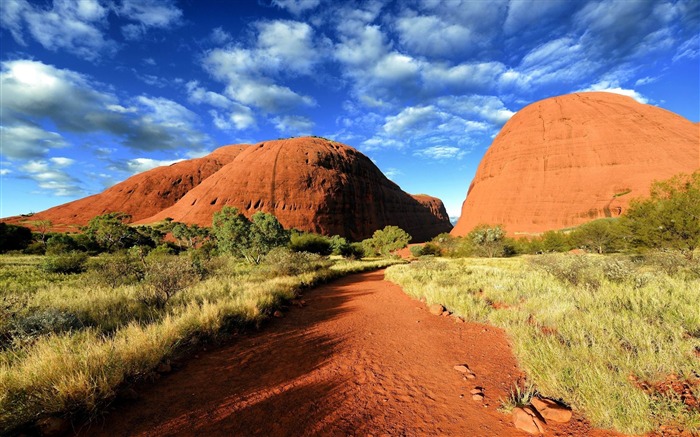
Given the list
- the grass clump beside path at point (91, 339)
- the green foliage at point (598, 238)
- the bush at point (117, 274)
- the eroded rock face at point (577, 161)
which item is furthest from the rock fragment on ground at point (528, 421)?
the eroded rock face at point (577, 161)

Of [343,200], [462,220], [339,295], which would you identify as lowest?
[339,295]

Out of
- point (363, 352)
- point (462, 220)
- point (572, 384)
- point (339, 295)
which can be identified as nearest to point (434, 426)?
point (572, 384)

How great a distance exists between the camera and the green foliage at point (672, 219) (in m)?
13.9

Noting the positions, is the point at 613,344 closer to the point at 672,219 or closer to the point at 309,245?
the point at 672,219

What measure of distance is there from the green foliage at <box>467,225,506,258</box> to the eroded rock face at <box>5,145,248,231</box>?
81143mm

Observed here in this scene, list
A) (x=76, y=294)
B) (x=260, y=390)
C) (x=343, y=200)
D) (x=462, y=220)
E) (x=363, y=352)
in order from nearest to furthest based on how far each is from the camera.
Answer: (x=260, y=390) → (x=363, y=352) → (x=76, y=294) → (x=462, y=220) → (x=343, y=200)

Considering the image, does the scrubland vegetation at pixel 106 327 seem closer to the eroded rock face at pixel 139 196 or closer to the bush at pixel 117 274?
the bush at pixel 117 274

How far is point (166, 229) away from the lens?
52.3 metres

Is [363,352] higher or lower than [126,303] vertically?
lower

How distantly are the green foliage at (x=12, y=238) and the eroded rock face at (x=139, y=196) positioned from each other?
96.9 ft

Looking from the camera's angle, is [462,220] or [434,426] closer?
[434,426]

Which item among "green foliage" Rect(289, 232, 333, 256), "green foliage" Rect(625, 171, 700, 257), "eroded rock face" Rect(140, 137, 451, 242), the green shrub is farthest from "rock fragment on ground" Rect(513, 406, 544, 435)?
"eroded rock face" Rect(140, 137, 451, 242)

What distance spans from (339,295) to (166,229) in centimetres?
5432

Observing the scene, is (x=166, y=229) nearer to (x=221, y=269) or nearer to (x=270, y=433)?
(x=221, y=269)
